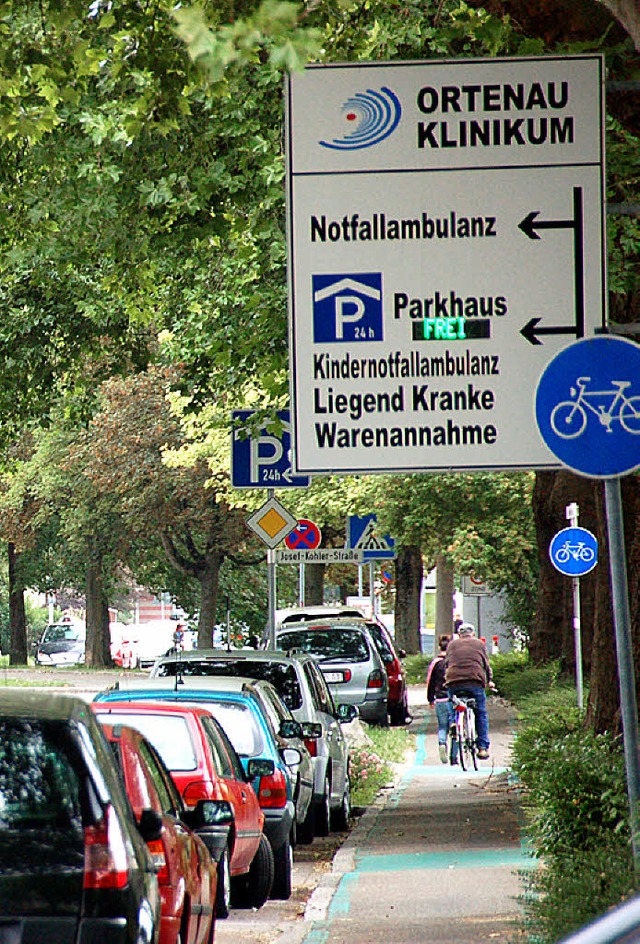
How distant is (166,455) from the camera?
4506 centimetres

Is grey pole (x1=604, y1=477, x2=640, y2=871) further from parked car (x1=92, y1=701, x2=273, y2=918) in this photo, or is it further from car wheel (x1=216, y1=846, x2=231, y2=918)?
car wheel (x1=216, y1=846, x2=231, y2=918)

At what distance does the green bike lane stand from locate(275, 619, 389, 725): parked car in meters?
5.27

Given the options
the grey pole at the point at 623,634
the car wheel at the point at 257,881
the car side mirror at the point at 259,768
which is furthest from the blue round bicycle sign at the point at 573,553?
the grey pole at the point at 623,634

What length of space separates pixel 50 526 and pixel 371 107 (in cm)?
5055

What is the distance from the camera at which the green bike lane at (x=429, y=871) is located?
10.6 m

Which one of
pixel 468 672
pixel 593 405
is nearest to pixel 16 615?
pixel 468 672

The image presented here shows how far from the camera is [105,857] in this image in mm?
5781

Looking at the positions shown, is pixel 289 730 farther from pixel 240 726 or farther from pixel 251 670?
pixel 251 670

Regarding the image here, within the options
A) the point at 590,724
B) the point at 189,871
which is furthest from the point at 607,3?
the point at 590,724

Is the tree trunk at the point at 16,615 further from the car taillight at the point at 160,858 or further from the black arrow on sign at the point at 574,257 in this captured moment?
the car taillight at the point at 160,858

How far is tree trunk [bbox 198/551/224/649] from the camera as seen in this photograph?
5347 cm

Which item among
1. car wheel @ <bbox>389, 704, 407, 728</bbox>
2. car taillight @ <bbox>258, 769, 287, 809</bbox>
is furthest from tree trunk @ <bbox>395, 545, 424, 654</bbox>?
car taillight @ <bbox>258, 769, 287, 809</bbox>

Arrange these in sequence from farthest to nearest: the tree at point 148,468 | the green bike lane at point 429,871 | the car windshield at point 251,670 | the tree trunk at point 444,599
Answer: the tree trunk at point 444,599
the tree at point 148,468
the car windshield at point 251,670
the green bike lane at point 429,871

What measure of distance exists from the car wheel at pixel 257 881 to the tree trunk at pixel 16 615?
5129 centimetres
